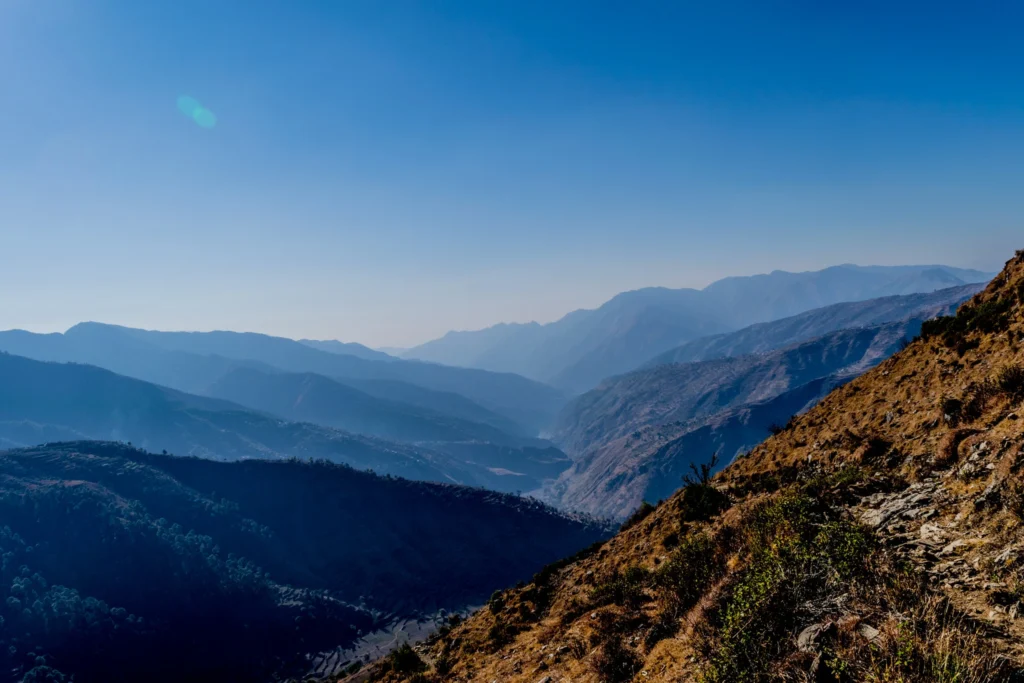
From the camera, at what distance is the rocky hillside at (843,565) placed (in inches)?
236

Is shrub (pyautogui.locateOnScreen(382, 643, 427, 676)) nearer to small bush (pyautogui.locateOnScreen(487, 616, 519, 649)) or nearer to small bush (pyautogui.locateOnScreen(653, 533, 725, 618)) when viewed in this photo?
small bush (pyautogui.locateOnScreen(487, 616, 519, 649))

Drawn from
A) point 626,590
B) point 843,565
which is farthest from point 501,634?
point 843,565

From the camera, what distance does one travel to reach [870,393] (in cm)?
1942

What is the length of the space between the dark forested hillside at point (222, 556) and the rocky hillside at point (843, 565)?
107681 mm

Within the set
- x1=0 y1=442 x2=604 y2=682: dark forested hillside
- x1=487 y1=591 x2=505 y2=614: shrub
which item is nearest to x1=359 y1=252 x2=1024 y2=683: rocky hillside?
x1=487 y1=591 x2=505 y2=614: shrub

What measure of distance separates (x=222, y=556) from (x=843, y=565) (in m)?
153

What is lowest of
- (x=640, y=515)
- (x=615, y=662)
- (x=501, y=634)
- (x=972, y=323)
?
(x=501, y=634)

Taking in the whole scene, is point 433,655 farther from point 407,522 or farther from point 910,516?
point 407,522

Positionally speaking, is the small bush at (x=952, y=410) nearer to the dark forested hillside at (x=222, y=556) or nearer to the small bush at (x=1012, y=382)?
the small bush at (x=1012, y=382)

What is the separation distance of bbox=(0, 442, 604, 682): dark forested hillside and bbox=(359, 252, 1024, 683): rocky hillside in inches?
4239

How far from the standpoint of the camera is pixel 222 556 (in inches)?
4909

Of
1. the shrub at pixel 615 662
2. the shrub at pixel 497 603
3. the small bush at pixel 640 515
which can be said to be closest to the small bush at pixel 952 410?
the shrub at pixel 615 662

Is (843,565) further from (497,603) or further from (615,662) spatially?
(497,603)

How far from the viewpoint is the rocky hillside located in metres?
6.00
